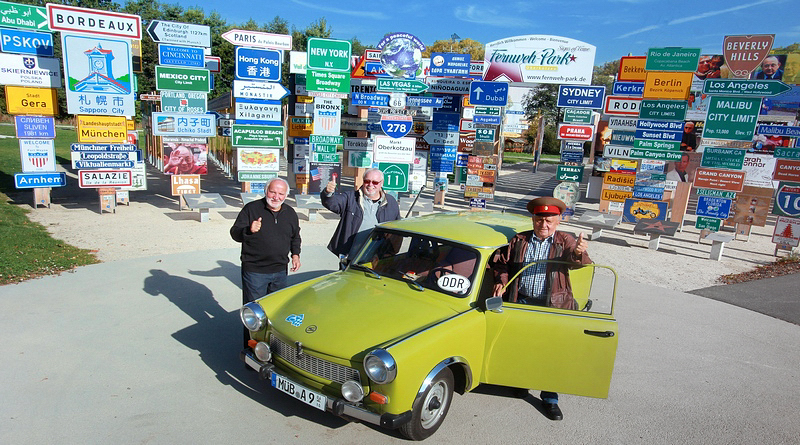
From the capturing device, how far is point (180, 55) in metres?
12.4

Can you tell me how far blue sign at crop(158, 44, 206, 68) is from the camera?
12240 millimetres

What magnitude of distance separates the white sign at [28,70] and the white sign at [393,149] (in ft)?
24.7

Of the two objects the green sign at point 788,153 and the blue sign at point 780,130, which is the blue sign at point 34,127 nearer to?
the green sign at point 788,153

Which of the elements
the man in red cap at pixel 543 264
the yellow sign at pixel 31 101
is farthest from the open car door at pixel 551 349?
the yellow sign at pixel 31 101

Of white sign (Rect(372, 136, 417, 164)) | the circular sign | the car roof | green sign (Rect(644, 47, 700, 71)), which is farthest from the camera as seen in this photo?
white sign (Rect(372, 136, 417, 164))

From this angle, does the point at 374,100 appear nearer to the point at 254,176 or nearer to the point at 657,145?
the point at 254,176

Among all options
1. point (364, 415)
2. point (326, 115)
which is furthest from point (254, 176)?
point (364, 415)

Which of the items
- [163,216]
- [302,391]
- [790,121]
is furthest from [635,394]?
[790,121]

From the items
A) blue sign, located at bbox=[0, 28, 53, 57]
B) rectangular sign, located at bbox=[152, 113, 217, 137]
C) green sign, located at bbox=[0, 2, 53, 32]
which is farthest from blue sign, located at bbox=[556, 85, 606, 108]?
blue sign, located at bbox=[0, 28, 53, 57]

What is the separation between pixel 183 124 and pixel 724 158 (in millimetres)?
13168

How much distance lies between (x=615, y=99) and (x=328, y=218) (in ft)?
28.3

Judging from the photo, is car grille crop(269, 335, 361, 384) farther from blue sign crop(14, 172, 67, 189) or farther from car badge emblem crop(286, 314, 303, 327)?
blue sign crop(14, 172, 67, 189)

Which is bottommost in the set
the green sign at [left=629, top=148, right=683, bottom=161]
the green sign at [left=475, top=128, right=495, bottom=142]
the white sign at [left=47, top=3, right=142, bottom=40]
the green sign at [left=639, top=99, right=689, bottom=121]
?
the green sign at [left=629, top=148, right=683, bottom=161]

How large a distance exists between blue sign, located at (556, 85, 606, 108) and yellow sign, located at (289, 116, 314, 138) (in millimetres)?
7781
